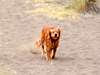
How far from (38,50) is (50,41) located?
0.96 metres

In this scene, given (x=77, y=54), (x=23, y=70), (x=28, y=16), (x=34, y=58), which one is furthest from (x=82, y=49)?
(x=28, y=16)

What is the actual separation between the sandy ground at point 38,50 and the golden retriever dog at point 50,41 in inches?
7.0

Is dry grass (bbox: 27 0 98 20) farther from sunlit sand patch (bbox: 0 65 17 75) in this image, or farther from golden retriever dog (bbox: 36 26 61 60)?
sunlit sand patch (bbox: 0 65 17 75)

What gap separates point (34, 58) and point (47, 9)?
4.92 m

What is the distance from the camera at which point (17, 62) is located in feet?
33.9

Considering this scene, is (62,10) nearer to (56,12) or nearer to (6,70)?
(56,12)

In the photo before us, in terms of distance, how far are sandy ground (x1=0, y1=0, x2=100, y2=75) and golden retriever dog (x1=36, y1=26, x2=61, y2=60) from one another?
0.18 m

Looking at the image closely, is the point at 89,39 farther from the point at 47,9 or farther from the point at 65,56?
the point at 47,9

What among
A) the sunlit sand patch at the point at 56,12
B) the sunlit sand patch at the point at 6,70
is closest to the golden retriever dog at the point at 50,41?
the sunlit sand patch at the point at 6,70

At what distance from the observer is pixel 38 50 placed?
37.2ft

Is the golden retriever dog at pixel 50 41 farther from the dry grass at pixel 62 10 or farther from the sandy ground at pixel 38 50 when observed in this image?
the dry grass at pixel 62 10

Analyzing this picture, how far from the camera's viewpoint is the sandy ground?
998 cm

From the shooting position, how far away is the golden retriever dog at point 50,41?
10245mm

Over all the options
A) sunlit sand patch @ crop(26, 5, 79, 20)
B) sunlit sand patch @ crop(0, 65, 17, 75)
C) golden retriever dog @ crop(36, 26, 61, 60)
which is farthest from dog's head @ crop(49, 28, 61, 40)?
sunlit sand patch @ crop(26, 5, 79, 20)
